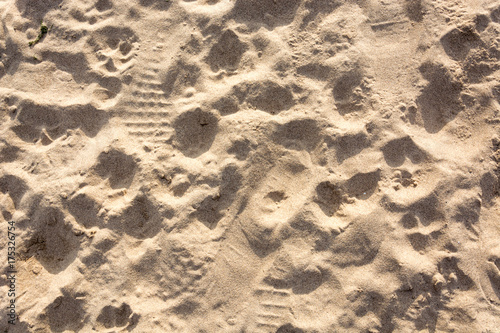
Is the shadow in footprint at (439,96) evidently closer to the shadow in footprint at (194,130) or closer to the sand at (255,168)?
the sand at (255,168)

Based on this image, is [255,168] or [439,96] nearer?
[255,168]

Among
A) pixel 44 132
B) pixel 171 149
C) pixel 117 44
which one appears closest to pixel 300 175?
pixel 171 149

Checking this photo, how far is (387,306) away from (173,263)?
122cm

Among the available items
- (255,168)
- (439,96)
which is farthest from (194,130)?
(439,96)

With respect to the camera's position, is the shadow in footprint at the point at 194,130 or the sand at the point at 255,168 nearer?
the sand at the point at 255,168

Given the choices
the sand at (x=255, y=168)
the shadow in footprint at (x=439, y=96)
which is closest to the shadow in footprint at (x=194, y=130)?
the sand at (x=255, y=168)

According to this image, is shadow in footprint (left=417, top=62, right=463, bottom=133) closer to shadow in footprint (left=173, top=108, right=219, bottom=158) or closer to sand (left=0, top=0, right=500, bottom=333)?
sand (left=0, top=0, right=500, bottom=333)

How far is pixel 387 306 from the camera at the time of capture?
5.71 feet

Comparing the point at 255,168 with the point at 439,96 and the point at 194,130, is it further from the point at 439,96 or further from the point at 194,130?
the point at 439,96

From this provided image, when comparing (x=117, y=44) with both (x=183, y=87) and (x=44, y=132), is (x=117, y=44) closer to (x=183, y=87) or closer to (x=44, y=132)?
(x=183, y=87)

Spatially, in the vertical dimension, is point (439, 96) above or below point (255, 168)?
above

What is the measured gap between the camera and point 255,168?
6.33 feet

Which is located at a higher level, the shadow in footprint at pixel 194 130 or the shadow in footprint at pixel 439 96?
the shadow in footprint at pixel 439 96

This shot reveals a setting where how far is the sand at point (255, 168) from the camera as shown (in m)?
1.79
